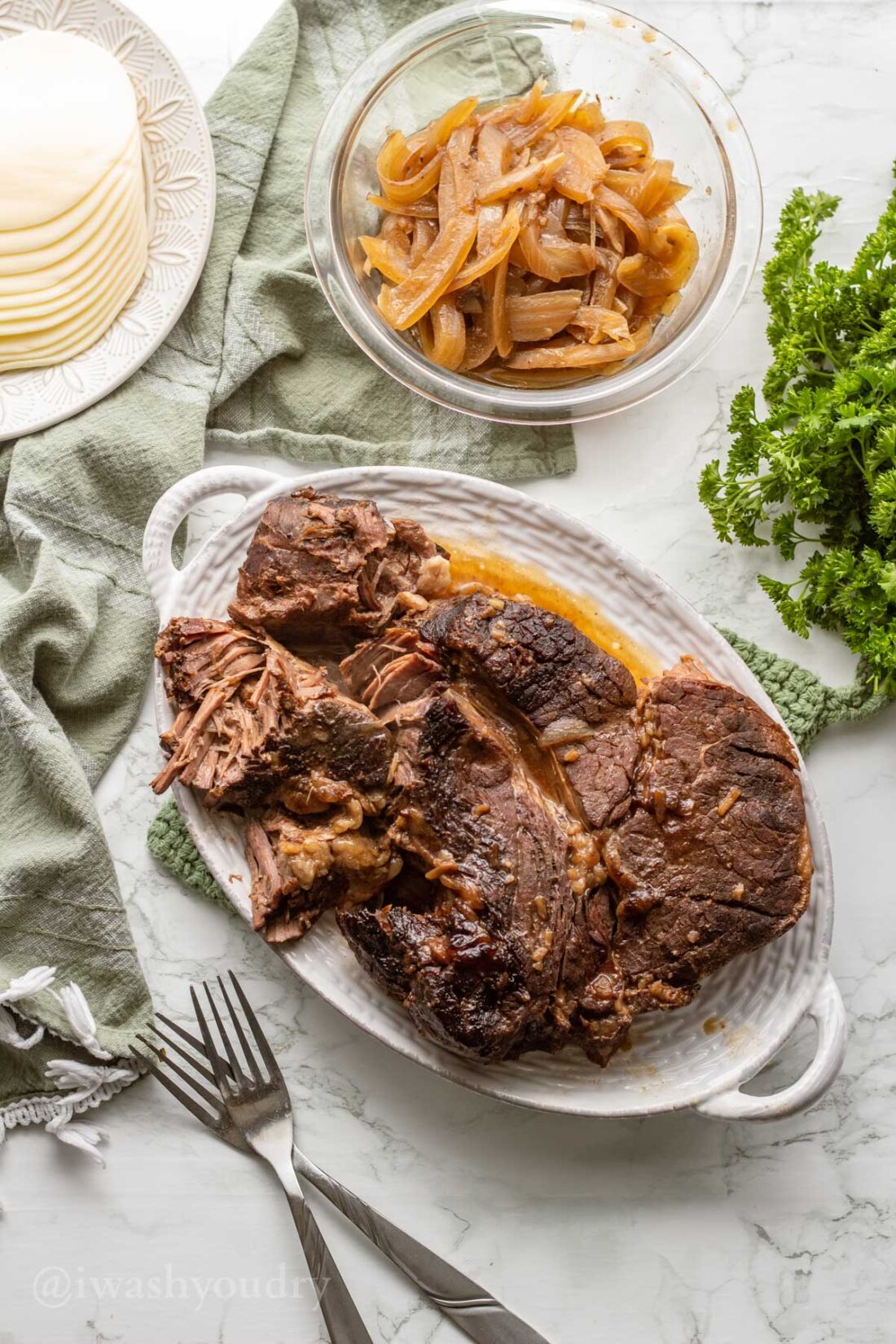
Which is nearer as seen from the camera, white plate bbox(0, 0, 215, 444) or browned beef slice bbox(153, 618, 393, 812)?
browned beef slice bbox(153, 618, 393, 812)

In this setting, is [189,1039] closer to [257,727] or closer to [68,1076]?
[68,1076]

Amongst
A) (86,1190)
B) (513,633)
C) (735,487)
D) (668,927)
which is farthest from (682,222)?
(86,1190)

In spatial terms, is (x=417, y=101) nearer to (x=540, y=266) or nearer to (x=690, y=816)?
(x=540, y=266)

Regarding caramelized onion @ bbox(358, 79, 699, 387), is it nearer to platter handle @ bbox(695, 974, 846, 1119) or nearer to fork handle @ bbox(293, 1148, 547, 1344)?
platter handle @ bbox(695, 974, 846, 1119)

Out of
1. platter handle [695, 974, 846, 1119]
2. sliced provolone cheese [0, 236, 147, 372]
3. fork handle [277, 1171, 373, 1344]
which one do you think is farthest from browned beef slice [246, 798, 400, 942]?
sliced provolone cheese [0, 236, 147, 372]

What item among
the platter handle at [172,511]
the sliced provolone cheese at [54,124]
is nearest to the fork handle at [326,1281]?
the platter handle at [172,511]

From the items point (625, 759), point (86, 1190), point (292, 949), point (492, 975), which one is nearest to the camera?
point (492, 975)
